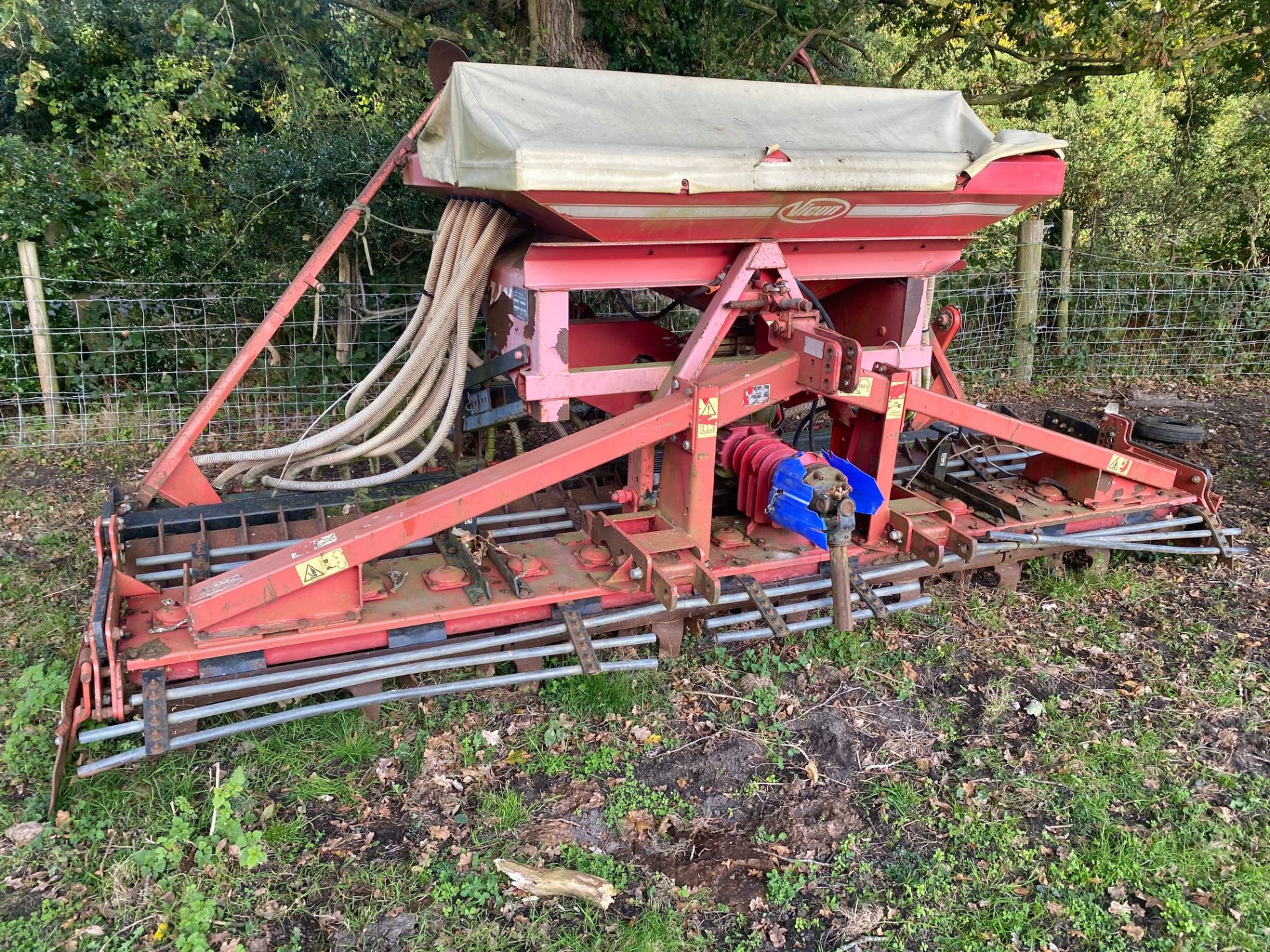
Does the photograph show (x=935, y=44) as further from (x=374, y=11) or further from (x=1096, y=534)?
(x=1096, y=534)

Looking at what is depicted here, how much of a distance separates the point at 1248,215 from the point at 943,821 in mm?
8252

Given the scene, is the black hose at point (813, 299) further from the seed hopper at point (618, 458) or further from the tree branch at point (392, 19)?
the tree branch at point (392, 19)

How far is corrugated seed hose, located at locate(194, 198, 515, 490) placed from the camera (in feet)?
12.6

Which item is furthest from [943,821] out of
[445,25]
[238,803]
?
[445,25]

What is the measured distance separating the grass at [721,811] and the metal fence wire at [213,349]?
8.54ft

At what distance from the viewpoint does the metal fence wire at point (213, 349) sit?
596 centimetres

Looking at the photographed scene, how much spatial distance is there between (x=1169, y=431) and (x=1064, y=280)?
9.10 ft

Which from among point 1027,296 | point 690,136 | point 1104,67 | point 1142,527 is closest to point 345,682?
point 690,136

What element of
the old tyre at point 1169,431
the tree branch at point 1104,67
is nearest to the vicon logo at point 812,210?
the old tyre at point 1169,431

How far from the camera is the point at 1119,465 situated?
Answer: 4184mm

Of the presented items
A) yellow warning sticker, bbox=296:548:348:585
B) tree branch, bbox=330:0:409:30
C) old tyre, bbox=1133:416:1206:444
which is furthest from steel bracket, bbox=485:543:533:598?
old tyre, bbox=1133:416:1206:444

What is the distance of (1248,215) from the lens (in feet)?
27.4

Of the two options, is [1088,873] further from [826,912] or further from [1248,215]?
[1248,215]

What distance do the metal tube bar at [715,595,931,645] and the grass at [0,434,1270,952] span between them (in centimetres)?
14
